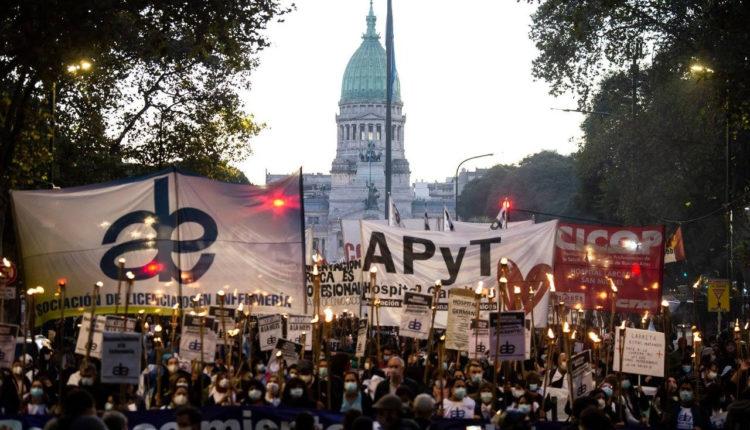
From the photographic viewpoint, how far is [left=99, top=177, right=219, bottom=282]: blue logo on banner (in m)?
14.9

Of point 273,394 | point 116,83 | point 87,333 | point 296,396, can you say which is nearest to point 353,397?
point 296,396

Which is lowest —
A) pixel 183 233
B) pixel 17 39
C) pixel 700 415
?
pixel 700 415

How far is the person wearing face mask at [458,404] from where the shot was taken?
602 inches

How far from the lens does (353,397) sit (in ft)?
48.0

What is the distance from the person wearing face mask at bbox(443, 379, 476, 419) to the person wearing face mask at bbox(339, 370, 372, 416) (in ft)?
2.67

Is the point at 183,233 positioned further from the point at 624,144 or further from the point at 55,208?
the point at 624,144

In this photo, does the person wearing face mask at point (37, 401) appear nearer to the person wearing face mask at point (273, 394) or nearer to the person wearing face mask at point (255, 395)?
the person wearing face mask at point (255, 395)

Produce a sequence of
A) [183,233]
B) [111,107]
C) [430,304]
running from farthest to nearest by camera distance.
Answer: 1. [111,107]
2. [430,304]
3. [183,233]

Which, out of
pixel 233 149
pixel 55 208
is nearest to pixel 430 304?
pixel 55 208

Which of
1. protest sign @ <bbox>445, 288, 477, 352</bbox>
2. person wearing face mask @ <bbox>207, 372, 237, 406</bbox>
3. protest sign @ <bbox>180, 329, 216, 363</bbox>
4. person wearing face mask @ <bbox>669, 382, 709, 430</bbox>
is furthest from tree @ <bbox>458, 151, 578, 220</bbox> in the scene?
person wearing face mask @ <bbox>669, 382, 709, 430</bbox>

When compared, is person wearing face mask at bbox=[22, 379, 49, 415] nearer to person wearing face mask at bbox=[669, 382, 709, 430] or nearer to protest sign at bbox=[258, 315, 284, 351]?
protest sign at bbox=[258, 315, 284, 351]

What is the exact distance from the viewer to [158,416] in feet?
42.5

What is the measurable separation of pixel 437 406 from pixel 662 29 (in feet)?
91.5

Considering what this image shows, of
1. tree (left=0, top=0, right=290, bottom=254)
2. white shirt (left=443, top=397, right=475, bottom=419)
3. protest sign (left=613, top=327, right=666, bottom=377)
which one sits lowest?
white shirt (left=443, top=397, right=475, bottom=419)
